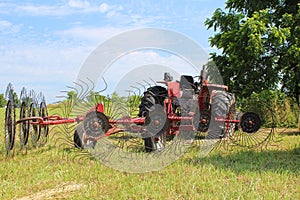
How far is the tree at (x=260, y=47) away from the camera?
12.5 meters

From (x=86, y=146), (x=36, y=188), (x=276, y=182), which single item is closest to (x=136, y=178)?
(x=36, y=188)

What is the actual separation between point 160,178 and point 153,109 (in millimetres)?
2031

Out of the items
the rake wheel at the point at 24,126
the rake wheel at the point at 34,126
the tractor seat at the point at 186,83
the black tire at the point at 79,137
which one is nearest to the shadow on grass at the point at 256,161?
the tractor seat at the point at 186,83

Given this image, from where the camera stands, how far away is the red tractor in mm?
6215

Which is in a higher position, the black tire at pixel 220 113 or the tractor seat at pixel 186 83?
the tractor seat at pixel 186 83

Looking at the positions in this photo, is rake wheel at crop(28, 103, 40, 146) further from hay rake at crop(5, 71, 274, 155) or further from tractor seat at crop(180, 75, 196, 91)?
tractor seat at crop(180, 75, 196, 91)

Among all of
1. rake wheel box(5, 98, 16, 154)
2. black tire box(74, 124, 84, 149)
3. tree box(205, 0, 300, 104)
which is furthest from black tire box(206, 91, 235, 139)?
tree box(205, 0, 300, 104)

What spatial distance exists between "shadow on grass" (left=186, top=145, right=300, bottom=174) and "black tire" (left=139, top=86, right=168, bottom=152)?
77 centimetres

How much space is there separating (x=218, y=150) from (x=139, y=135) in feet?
5.22

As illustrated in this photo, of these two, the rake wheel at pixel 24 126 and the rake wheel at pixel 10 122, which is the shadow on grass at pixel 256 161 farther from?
the rake wheel at pixel 24 126

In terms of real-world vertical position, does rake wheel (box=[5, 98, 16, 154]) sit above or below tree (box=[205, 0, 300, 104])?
below

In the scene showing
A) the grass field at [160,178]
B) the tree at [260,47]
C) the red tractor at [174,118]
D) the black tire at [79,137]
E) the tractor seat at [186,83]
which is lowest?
the grass field at [160,178]

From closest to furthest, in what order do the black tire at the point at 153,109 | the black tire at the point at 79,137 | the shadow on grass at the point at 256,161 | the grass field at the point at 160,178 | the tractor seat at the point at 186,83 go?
the grass field at the point at 160,178 < the shadow on grass at the point at 256,161 < the black tire at the point at 153,109 < the black tire at the point at 79,137 < the tractor seat at the point at 186,83

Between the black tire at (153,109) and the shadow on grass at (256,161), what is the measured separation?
77cm
